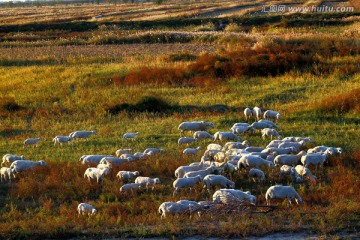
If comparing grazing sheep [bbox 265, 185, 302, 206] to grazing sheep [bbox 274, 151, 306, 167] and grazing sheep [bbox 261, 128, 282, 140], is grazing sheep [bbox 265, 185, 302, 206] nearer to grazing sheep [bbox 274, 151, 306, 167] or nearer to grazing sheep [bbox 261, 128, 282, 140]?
grazing sheep [bbox 274, 151, 306, 167]

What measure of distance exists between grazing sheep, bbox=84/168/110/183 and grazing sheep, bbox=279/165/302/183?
3.35 meters

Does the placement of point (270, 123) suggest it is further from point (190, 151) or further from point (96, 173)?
point (96, 173)

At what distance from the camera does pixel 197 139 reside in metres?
15.3

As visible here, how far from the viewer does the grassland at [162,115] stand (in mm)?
8875

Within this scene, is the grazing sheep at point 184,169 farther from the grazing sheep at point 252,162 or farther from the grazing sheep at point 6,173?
the grazing sheep at point 6,173

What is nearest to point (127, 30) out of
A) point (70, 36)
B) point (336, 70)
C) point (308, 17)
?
point (70, 36)

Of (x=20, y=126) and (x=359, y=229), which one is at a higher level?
(x=359, y=229)

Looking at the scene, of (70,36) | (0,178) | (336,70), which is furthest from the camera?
(70,36)

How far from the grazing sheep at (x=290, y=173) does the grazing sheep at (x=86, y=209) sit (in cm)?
375

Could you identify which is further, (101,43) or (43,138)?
(101,43)

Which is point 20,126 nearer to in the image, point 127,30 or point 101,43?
point 101,43

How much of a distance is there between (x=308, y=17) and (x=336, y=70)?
1242 inches

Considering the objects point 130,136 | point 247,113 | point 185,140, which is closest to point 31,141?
point 130,136

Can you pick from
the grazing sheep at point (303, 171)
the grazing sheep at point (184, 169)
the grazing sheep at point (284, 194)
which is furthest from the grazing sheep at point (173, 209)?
the grazing sheep at point (303, 171)
